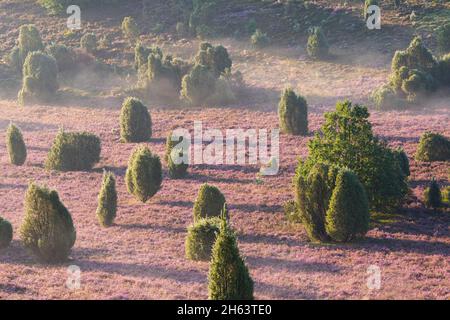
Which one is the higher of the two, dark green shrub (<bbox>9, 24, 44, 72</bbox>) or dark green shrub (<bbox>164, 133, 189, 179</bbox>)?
dark green shrub (<bbox>9, 24, 44, 72</bbox>)

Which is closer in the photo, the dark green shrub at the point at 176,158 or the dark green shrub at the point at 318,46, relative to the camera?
the dark green shrub at the point at 176,158

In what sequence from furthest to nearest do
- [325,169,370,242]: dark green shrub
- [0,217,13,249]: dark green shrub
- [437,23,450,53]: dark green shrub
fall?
[437,23,450,53]: dark green shrub < [0,217,13,249]: dark green shrub < [325,169,370,242]: dark green shrub

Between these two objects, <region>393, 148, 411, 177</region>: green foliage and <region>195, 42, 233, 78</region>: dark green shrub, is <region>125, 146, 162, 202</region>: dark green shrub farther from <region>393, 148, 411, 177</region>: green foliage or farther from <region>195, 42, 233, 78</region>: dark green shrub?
<region>195, 42, 233, 78</region>: dark green shrub

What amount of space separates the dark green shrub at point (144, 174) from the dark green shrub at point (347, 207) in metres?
10.4

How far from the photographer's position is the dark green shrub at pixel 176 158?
3450cm

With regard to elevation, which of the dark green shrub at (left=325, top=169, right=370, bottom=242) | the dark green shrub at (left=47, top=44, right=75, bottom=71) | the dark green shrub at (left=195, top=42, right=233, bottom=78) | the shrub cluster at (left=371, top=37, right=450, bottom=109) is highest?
the dark green shrub at (left=47, top=44, right=75, bottom=71)

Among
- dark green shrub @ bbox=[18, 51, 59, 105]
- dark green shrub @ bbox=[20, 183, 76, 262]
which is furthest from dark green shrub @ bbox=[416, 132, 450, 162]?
dark green shrub @ bbox=[18, 51, 59, 105]

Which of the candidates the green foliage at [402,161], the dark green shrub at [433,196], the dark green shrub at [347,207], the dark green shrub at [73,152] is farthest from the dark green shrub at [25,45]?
the dark green shrub at [347,207]

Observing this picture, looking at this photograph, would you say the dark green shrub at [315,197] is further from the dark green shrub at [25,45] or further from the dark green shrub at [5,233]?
the dark green shrub at [25,45]

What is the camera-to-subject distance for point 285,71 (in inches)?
2309

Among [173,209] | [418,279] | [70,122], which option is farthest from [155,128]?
[418,279]

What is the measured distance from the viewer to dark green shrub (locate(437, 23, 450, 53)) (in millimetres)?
56188

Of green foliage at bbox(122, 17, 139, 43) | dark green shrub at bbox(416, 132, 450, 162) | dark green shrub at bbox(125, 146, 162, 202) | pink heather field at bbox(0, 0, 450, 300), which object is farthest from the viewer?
green foliage at bbox(122, 17, 139, 43)

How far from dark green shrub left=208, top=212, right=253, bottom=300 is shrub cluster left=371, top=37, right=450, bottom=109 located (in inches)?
1345
